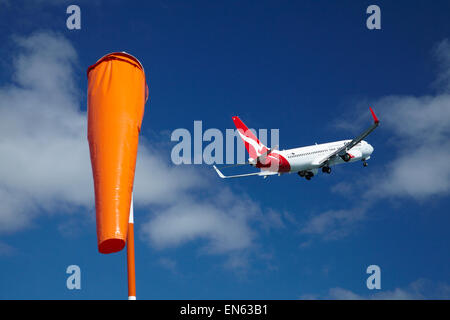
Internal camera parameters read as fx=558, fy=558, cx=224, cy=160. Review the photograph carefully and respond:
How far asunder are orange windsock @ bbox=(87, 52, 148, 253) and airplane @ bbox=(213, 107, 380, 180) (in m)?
56.1

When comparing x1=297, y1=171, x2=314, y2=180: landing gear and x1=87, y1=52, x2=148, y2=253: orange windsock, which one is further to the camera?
x1=297, y1=171, x2=314, y2=180: landing gear

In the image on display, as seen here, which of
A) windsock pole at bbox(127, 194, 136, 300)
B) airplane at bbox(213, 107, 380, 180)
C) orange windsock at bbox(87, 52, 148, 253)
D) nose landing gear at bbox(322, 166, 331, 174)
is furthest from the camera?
nose landing gear at bbox(322, 166, 331, 174)

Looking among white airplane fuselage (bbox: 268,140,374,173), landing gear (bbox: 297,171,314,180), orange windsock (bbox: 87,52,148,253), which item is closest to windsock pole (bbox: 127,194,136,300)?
orange windsock (bbox: 87,52,148,253)

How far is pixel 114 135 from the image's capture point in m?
37.4

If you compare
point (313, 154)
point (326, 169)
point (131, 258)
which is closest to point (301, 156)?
point (313, 154)

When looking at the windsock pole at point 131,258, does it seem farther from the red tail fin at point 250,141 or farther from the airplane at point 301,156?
the red tail fin at point 250,141

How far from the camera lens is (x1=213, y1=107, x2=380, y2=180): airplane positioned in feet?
328

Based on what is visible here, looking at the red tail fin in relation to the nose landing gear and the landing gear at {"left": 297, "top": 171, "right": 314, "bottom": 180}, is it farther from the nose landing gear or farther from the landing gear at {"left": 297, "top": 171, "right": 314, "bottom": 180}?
the nose landing gear

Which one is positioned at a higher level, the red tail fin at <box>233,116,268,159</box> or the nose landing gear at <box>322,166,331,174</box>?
the red tail fin at <box>233,116,268,159</box>

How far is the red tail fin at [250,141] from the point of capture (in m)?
104

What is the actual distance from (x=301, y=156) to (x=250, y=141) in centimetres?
1009

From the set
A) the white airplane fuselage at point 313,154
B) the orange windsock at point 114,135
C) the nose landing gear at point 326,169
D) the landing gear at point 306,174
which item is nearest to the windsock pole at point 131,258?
the orange windsock at point 114,135

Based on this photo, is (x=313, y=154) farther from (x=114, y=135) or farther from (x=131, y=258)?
(x=114, y=135)
